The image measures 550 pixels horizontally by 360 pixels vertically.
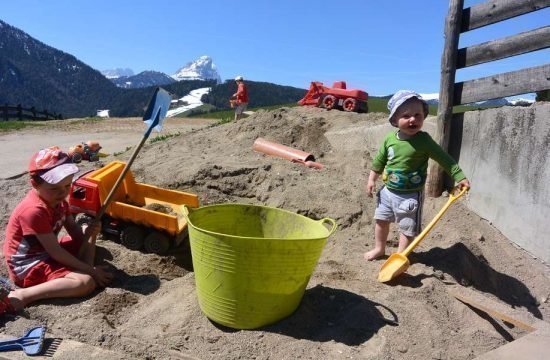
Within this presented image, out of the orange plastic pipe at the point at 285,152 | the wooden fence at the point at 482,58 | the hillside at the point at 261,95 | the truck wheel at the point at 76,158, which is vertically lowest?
the truck wheel at the point at 76,158

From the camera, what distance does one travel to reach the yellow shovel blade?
3.32m

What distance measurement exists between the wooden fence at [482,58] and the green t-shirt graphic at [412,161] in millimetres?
1362

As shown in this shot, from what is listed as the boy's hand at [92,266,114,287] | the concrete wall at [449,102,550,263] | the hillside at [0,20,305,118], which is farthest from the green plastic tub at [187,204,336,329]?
the hillside at [0,20,305,118]

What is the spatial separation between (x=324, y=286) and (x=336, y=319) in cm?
42

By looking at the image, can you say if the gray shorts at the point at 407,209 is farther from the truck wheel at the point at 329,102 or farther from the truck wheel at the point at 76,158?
the truck wheel at the point at 329,102

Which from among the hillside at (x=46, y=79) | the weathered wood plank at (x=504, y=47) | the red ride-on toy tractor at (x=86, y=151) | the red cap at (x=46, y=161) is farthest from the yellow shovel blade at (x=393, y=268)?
the hillside at (x=46, y=79)

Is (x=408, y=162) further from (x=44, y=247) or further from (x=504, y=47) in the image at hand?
(x=44, y=247)

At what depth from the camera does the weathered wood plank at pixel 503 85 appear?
4246 millimetres

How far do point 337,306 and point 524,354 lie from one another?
0.98 metres

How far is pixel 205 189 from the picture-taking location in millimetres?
5355

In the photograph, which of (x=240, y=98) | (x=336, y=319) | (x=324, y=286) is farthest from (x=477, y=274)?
(x=240, y=98)

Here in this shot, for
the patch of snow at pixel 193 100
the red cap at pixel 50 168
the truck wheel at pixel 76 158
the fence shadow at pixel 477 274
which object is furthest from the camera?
the patch of snow at pixel 193 100

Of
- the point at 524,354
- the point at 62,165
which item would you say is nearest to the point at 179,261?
the point at 62,165

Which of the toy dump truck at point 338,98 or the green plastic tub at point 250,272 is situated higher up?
the toy dump truck at point 338,98
